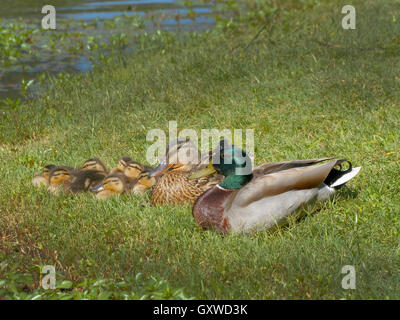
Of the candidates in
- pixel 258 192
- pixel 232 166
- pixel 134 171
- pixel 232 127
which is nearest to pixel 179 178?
pixel 134 171

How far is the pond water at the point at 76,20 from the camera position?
1167cm

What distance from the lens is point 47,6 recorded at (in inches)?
633

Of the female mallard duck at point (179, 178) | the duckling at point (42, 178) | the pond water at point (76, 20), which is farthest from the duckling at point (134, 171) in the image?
the pond water at point (76, 20)

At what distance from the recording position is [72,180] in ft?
20.1

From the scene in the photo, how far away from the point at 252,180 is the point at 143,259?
1.18 metres

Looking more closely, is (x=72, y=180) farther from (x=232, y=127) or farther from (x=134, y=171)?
(x=232, y=127)

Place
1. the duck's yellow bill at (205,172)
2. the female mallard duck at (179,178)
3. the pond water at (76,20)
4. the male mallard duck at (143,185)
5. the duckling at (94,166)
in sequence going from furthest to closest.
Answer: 1. the pond water at (76,20)
2. the duckling at (94,166)
3. the male mallard duck at (143,185)
4. the female mallard duck at (179,178)
5. the duck's yellow bill at (205,172)

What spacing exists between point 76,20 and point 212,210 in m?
11.0

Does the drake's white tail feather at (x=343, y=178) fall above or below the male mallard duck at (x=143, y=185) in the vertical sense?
below

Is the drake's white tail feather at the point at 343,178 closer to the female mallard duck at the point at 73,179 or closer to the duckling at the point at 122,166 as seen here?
the duckling at the point at 122,166

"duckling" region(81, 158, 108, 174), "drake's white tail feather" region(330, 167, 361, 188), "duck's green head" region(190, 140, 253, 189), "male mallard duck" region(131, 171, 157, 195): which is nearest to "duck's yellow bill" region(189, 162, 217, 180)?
"duck's green head" region(190, 140, 253, 189)

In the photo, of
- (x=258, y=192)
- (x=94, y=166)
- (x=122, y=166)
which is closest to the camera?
(x=258, y=192)

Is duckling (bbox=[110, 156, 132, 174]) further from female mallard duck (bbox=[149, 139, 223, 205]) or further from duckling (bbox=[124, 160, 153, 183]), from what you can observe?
female mallard duck (bbox=[149, 139, 223, 205])

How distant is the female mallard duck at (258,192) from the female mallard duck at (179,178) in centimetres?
52
